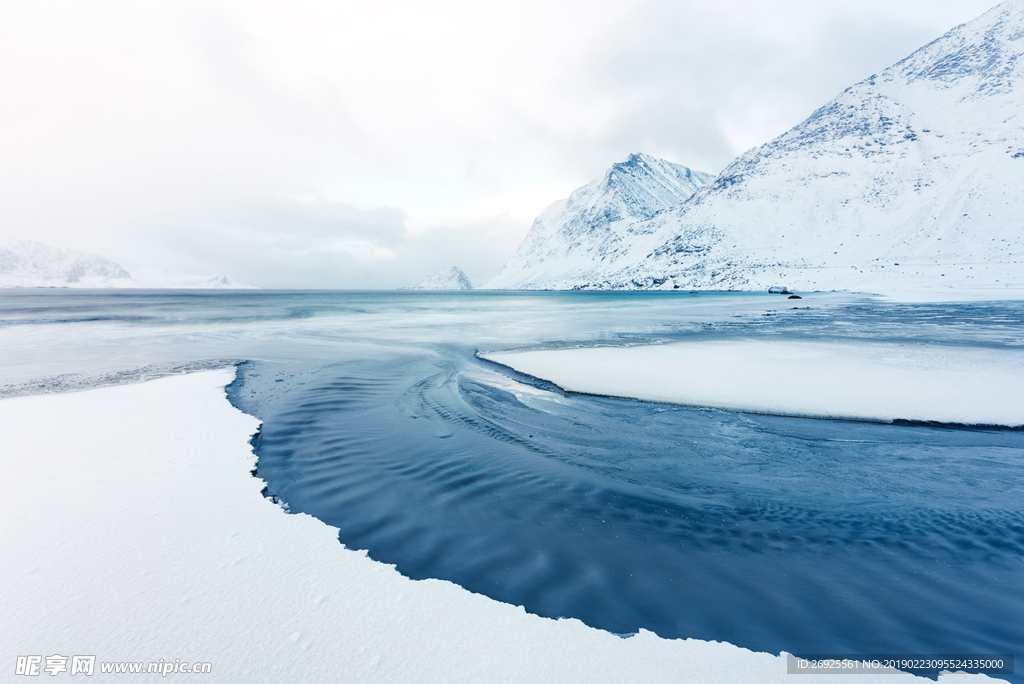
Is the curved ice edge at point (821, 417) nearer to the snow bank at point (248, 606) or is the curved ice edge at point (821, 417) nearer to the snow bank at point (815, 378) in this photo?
the snow bank at point (815, 378)

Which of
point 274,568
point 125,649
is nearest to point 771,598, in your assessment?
point 274,568

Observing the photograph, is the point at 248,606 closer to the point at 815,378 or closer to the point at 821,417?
the point at 821,417

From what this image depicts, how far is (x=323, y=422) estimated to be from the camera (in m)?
8.52

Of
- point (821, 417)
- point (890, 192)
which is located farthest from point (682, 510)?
point (890, 192)

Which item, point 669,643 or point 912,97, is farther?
point 912,97

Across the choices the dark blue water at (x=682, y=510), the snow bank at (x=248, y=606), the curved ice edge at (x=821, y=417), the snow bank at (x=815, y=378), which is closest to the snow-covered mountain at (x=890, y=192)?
the snow bank at (x=815, y=378)

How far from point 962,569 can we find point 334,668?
5.83 meters

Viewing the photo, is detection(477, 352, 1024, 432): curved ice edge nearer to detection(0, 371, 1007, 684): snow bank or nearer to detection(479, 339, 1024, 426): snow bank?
detection(479, 339, 1024, 426): snow bank

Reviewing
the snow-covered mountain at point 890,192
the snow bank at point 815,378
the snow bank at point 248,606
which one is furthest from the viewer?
the snow-covered mountain at point 890,192

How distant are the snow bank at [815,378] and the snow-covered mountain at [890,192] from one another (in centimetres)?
8360

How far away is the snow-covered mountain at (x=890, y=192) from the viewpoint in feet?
332

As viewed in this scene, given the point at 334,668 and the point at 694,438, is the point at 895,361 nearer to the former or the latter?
the point at 694,438

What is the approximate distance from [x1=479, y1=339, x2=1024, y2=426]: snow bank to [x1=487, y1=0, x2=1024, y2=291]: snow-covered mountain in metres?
83.6

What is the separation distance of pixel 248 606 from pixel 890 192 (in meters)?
184
